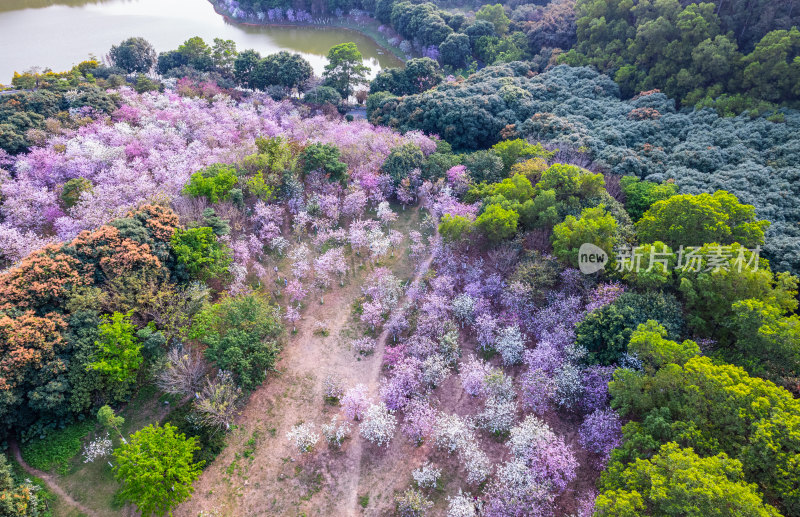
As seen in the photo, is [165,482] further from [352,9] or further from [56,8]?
[56,8]

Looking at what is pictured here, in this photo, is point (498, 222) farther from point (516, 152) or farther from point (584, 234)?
point (516, 152)

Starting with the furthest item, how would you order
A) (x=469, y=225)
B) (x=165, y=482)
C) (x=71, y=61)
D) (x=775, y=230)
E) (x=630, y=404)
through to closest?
(x=71, y=61) < (x=469, y=225) < (x=775, y=230) < (x=630, y=404) < (x=165, y=482)

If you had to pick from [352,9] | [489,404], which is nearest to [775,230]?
[489,404]

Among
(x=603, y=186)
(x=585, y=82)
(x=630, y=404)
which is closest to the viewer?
(x=630, y=404)

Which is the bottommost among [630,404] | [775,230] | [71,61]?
[630,404]

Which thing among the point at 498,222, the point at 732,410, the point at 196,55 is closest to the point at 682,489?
the point at 732,410

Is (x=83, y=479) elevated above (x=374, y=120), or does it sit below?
below

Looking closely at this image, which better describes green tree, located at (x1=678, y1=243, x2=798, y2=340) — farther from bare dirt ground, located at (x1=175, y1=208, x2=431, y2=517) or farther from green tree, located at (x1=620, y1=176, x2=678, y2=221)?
bare dirt ground, located at (x1=175, y1=208, x2=431, y2=517)
